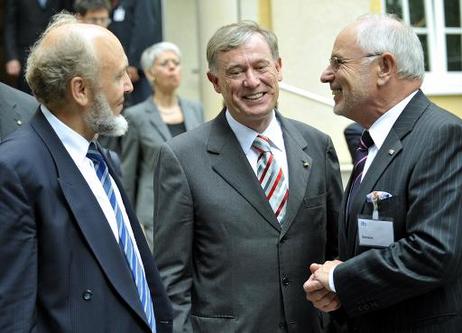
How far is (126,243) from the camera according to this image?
11.1ft

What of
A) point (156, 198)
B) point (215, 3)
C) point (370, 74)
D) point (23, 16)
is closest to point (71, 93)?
point (156, 198)

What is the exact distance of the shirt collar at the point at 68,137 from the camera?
3297mm

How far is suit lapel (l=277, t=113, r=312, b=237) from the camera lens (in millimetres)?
4000

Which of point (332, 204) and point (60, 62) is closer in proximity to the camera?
point (60, 62)

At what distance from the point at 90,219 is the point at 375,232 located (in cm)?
110

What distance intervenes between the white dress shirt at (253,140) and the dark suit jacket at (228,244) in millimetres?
45

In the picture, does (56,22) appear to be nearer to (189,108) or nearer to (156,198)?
(156,198)

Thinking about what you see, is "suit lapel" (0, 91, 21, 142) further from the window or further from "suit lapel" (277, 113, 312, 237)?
the window

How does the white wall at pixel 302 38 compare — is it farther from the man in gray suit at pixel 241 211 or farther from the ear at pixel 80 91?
the ear at pixel 80 91

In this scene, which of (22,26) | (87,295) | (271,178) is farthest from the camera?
(22,26)

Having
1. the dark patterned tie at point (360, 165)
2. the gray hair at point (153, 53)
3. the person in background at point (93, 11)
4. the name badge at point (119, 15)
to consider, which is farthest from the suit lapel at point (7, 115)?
the name badge at point (119, 15)

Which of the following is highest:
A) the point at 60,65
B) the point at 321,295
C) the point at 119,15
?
the point at 119,15

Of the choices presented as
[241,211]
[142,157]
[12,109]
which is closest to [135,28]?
[142,157]

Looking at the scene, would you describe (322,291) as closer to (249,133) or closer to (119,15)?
(249,133)
